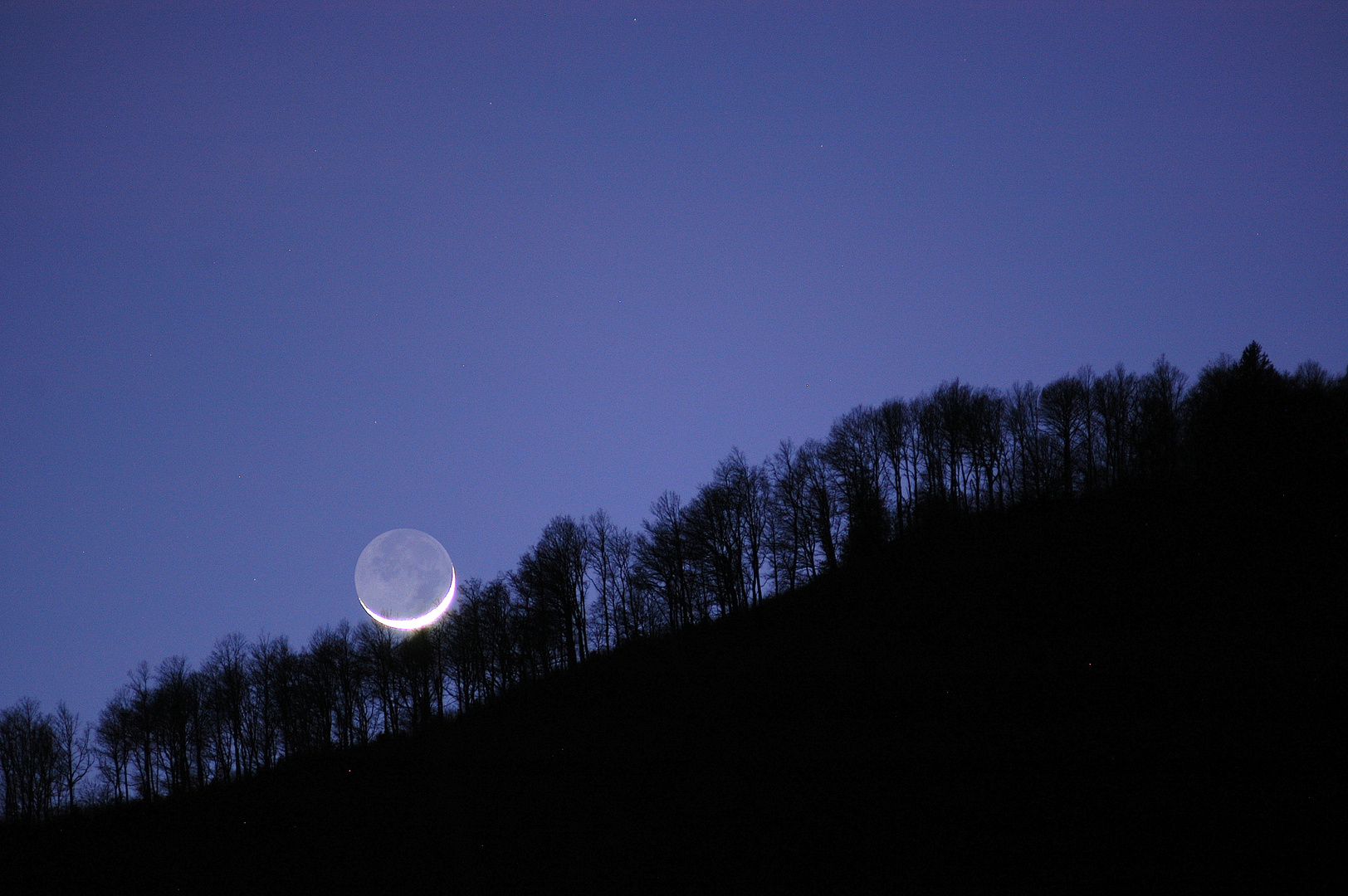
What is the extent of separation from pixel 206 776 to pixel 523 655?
2988cm

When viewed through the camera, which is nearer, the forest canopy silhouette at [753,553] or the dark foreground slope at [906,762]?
the dark foreground slope at [906,762]

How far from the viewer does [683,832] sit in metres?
Answer: 25.6

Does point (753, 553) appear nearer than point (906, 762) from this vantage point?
No

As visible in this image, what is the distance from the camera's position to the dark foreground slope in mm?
21375

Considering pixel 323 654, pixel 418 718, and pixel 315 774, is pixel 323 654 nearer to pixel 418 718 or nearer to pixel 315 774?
pixel 418 718

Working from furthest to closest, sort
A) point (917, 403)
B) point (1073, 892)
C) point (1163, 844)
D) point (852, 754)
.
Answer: point (917, 403) < point (852, 754) < point (1163, 844) < point (1073, 892)

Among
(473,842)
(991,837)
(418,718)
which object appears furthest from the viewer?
(418,718)

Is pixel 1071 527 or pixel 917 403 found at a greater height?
pixel 917 403

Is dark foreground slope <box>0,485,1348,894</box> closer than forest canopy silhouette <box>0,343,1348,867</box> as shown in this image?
Yes

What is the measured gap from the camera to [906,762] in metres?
28.5

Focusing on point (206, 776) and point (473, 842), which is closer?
point (473, 842)

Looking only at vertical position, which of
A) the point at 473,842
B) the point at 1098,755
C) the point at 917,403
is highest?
the point at 917,403

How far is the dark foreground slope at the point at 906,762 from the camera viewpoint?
21375 millimetres

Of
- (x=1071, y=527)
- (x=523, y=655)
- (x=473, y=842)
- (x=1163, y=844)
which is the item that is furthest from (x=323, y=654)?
(x=1163, y=844)
